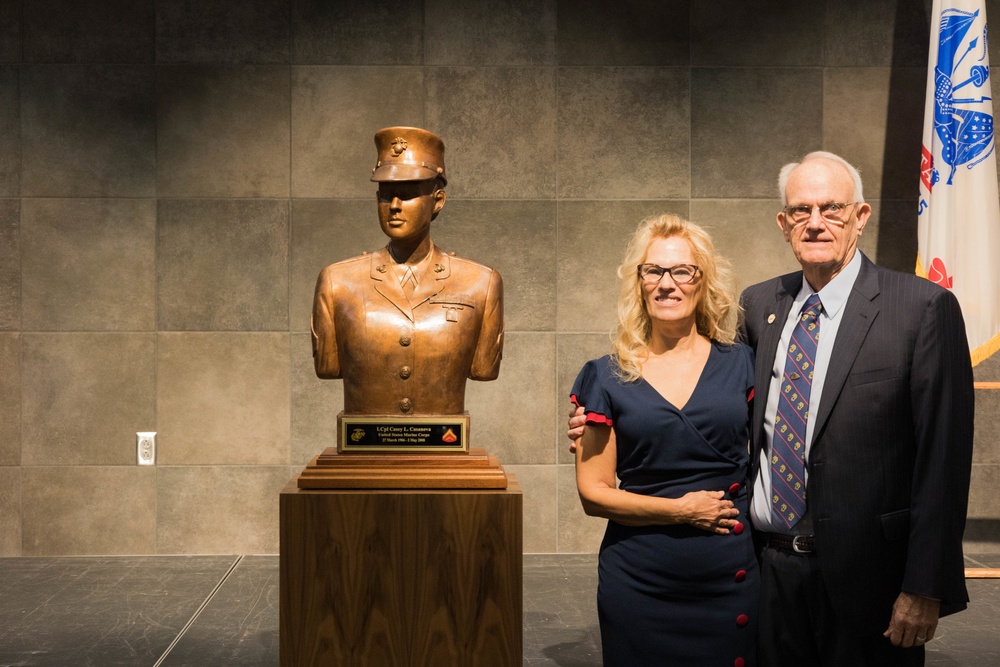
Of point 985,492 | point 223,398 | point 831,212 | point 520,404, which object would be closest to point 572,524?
point 520,404

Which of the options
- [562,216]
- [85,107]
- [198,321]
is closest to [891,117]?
[562,216]

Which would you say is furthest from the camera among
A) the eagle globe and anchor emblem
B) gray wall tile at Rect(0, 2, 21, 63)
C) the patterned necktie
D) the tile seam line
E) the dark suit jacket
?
gray wall tile at Rect(0, 2, 21, 63)

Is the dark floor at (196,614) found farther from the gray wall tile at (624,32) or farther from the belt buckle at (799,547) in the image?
the gray wall tile at (624,32)

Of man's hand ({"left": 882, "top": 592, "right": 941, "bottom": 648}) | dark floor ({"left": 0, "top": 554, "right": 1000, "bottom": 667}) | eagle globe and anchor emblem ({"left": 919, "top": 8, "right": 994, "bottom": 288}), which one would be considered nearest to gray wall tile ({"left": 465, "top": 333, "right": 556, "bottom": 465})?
dark floor ({"left": 0, "top": 554, "right": 1000, "bottom": 667})

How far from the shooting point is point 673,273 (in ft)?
6.81

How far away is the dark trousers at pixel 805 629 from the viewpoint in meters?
1.94

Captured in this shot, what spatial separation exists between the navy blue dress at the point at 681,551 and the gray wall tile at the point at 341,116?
283cm

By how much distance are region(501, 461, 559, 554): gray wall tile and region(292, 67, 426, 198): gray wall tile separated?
157 cm

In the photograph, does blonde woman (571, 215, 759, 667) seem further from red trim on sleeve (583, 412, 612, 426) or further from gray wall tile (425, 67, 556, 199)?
gray wall tile (425, 67, 556, 199)

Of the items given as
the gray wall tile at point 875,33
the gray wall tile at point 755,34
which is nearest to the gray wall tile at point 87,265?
the gray wall tile at point 755,34

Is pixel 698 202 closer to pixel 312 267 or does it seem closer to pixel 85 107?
pixel 312 267

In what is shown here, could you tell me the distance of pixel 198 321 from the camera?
455 centimetres

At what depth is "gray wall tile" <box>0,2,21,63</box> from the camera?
4504 mm

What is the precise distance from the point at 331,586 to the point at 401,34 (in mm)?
2942
